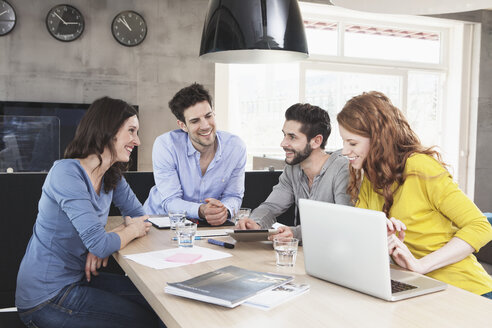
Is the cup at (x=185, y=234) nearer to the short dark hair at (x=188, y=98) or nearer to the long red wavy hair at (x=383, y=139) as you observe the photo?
the long red wavy hair at (x=383, y=139)

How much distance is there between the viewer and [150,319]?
6.22 feet

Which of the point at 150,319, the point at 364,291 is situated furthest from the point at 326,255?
the point at 150,319

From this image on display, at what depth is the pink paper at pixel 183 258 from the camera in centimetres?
171

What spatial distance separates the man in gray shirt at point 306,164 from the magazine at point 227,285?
2.93 feet

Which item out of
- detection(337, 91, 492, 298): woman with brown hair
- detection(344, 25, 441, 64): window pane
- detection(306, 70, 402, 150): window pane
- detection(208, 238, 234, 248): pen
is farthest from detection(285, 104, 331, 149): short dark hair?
Result: detection(344, 25, 441, 64): window pane

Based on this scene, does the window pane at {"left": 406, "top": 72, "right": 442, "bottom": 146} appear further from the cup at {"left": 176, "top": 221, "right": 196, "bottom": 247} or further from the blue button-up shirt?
the cup at {"left": 176, "top": 221, "right": 196, "bottom": 247}

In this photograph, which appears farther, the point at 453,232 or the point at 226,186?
the point at 226,186

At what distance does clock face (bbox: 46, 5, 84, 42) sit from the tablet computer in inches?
168

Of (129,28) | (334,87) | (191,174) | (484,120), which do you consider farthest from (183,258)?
(484,120)

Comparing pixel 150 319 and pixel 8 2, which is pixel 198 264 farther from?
pixel 8 2

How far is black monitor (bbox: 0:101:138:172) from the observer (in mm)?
5184

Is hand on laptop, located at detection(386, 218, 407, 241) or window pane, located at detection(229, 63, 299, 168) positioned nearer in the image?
hand on laptop, located at detection(386, 218, 407, 241)

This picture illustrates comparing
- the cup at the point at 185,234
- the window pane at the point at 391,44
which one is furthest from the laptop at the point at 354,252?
the window pane at the point at 391,44

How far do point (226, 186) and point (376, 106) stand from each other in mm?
1372
